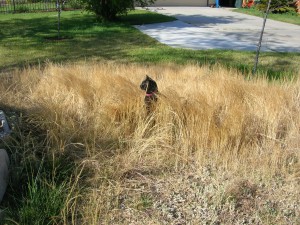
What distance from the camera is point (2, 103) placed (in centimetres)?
390

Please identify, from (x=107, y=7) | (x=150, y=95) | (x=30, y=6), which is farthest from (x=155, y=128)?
(x=30, y=6)

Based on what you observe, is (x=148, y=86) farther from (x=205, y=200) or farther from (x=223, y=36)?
(x=223, y=36)

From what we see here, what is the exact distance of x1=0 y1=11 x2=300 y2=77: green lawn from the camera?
23.0 ft

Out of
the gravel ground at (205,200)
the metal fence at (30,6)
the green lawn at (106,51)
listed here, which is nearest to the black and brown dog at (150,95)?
the gravel ground at (205,200)

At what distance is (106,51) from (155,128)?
4.91m

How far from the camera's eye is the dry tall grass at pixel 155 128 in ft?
9.43

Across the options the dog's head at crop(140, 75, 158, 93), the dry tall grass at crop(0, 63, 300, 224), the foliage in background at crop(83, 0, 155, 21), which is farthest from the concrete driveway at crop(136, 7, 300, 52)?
the dog's head at crop(140, 75, 158, 93)

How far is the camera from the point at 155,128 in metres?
3.43

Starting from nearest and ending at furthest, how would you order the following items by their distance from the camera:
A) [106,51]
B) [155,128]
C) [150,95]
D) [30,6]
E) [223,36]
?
[155,128] → [150,95] → [106,51] → [223,36] → [30,6]

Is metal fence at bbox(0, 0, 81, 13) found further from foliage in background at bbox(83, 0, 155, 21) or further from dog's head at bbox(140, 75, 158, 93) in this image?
dog's head at bbox(140, 75, 158, 93)

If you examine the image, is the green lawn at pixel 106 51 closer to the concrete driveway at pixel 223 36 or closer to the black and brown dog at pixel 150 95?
the concrete driveway at pixel 223 36

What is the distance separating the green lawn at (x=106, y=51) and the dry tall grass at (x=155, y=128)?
5.57ft

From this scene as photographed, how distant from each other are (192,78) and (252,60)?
2.96 meters

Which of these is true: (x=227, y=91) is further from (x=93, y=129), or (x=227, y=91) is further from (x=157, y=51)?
(x=157, y=51)
